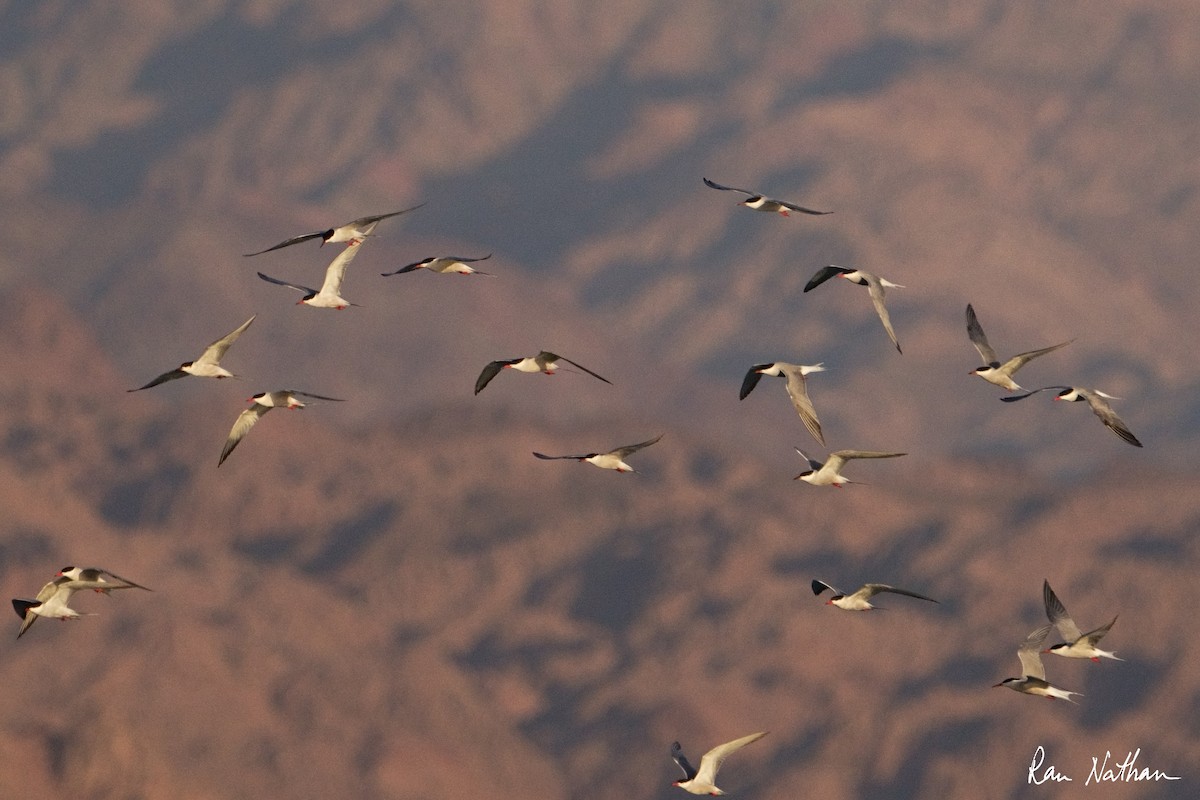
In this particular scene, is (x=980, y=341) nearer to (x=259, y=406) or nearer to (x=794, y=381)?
(x=794, y=381)

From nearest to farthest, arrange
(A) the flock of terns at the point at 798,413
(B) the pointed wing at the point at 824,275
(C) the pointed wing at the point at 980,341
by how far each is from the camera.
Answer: (A) the flock of terns at the point at 798,413, (B) the pointed wing at the point at 824,275, (C) the pointed wing at the point at 980,341

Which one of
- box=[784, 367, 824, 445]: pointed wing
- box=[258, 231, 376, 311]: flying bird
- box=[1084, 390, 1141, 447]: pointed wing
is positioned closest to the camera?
box=[1084, 390, 1141, 447]: pointed wing

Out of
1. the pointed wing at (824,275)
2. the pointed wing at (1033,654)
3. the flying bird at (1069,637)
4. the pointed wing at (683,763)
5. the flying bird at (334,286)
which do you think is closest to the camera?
the flying bird at (1069,637)

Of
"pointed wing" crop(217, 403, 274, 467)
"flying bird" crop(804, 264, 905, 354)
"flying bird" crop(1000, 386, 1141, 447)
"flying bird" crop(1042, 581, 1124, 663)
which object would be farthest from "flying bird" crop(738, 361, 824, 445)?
"pointed wing" crop(217, 403, 274, 467)

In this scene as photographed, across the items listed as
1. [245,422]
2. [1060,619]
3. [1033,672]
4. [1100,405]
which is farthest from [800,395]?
[245,422]

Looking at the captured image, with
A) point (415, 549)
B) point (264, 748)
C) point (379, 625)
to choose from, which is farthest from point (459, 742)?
point (415, 549)

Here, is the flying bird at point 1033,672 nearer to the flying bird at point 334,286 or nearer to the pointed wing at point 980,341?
the pointed wing at point 980,341

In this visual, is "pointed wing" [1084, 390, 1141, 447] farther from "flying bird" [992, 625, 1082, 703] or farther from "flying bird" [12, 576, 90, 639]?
"flying bird" [12, 576, 90, 639]

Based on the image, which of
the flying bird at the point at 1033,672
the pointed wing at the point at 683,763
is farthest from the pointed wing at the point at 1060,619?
the pointed wing at the point at 683,763
